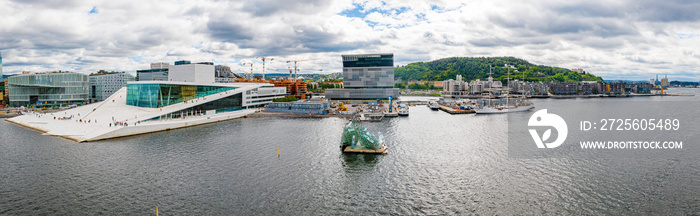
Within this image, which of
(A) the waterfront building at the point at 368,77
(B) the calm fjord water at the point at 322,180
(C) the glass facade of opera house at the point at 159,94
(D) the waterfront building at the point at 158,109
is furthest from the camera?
(A) the waterfront building at the point at 368,77

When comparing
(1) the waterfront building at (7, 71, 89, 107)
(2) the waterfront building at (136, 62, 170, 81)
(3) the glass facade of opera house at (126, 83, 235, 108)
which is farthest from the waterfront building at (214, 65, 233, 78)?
(3) the glass facade of opera house at (126, 83, 235, 108)

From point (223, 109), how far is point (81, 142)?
2515cm

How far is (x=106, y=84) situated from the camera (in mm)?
87750

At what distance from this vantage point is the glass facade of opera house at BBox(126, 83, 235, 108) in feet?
172

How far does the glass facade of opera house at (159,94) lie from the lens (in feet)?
172

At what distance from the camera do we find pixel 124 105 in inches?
2101

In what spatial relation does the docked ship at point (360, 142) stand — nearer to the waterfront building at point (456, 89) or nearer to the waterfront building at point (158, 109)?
the waterfront building at point (158, 109)

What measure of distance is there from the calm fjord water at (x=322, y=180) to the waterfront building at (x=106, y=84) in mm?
58544

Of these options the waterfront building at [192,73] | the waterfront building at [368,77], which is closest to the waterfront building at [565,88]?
the waterfront building at [368,77]

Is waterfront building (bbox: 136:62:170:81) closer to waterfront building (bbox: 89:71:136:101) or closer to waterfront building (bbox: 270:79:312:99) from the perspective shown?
waterfront building (bbox: 89:71:136:101)

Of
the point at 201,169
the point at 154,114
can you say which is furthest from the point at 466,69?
the point at 201,169

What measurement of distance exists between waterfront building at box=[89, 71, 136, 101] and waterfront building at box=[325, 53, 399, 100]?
166 feet

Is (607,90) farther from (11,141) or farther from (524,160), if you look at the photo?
(11,141)

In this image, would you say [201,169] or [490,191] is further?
[201,169]
